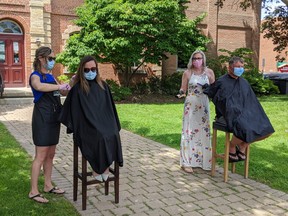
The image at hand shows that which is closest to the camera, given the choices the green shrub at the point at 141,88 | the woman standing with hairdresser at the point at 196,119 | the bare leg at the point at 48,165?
the bare leg at the point at 48,165

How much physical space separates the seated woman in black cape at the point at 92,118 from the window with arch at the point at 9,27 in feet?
47.4

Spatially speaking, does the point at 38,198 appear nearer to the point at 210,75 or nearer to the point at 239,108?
the point at 239,108

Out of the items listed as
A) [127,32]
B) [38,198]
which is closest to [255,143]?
[38,198]

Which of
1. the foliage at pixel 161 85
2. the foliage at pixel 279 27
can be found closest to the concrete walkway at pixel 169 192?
the foliage at pixel 161 85

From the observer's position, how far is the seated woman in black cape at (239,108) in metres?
4.72

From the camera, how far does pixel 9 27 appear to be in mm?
16844

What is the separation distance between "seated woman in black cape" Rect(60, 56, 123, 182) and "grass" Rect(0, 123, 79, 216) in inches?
26.6

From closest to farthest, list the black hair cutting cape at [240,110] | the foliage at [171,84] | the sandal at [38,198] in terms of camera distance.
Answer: the sandal at [38,198] → the black hair cutting cape at [240,110] → the foliage at [171,84]

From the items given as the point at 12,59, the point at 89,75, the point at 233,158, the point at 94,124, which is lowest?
the point at 233,158

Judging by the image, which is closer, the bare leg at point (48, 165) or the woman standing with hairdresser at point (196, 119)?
the bare leg at point (48, 165)

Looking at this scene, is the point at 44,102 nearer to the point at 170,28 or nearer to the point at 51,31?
the point at 170,28

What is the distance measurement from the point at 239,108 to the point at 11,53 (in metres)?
14.8

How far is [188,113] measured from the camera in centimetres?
559

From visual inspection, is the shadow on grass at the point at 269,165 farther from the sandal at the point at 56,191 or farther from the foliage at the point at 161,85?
the foliage at the point at 161,85
